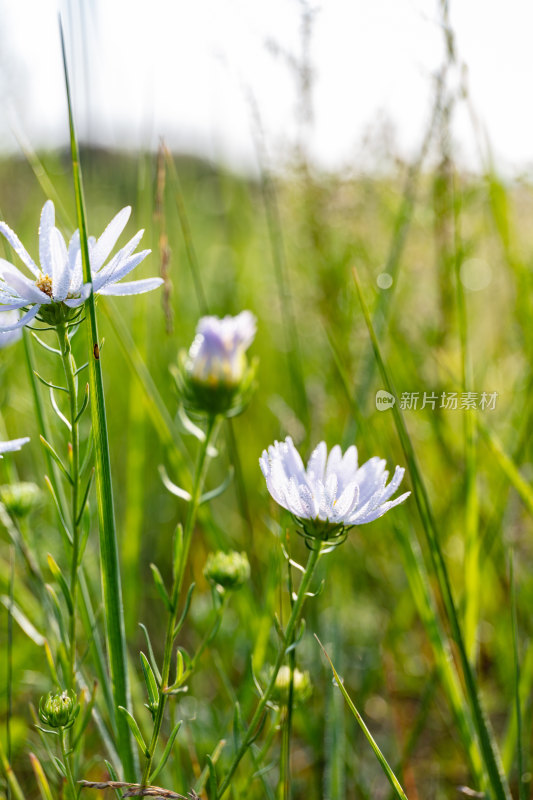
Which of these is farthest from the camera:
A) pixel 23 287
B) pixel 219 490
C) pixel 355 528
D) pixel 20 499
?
pixel 355 528

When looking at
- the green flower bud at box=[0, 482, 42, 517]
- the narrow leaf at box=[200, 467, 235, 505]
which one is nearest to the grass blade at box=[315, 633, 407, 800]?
the narrow leaf at box=[200, 467, 235, 505]

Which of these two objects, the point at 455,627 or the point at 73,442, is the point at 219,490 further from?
the point at 455,627

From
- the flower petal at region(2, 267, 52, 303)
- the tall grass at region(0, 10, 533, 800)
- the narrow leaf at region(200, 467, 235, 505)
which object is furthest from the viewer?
the tall grass at region(0, 10, 533, 800)

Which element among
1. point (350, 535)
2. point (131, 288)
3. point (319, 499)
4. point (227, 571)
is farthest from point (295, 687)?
point (350, 535)

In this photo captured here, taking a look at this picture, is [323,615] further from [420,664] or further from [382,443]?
[382,443]

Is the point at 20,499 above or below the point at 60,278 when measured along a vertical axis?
below

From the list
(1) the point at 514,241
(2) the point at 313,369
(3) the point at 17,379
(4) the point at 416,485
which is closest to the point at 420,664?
(4) the point at 416,485

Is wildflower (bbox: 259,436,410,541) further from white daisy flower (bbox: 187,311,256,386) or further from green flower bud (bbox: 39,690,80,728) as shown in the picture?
green flower bud (bbox: 39,690,80,728)

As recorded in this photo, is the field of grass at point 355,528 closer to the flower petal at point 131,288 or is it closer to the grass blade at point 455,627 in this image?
the grass blade at point 455,627
